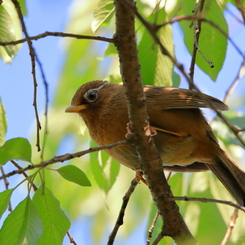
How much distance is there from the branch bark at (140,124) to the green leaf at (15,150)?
81cm

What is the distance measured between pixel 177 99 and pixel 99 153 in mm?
951

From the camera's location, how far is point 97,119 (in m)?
4.14

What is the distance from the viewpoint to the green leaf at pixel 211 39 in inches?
145

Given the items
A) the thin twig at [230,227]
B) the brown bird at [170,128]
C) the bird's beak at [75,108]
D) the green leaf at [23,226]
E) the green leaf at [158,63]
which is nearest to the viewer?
the green leaf at [23,226]

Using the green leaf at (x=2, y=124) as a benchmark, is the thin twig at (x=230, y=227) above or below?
below

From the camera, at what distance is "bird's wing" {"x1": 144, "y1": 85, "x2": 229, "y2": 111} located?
12.9 ft

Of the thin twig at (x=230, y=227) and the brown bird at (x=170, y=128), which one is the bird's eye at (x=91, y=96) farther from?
the thin twig at (x=230, y=227)

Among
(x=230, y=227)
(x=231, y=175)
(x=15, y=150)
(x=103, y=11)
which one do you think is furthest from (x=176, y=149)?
(x=15, y=150)

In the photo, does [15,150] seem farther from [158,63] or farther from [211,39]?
[211,39]

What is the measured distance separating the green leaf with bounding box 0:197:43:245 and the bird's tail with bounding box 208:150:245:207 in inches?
92.3

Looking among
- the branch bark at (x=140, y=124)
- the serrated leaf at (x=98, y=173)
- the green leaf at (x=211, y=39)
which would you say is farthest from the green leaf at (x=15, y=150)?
the green leaf at (x=211, y=39)

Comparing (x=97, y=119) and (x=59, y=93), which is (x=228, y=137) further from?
(x=59, y=93)

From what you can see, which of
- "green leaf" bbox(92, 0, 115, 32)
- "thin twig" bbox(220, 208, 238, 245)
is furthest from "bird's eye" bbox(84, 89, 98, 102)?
"thin twig" bbox(220, 208, 238, 245)

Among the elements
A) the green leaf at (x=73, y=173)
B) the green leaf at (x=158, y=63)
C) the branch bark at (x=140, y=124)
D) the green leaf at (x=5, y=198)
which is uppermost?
the green leaf at (x=158, y=63)
